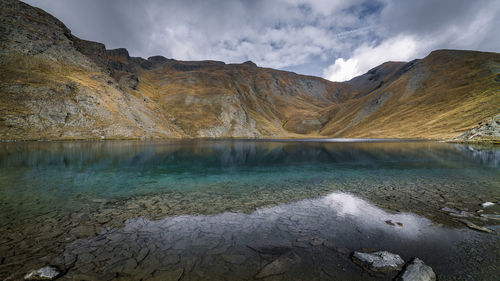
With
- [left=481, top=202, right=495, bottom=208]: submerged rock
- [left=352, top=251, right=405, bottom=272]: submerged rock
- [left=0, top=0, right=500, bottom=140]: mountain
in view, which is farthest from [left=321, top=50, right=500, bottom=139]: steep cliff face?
[left=352, top=251, right=405, bottom=272]: submerged rock

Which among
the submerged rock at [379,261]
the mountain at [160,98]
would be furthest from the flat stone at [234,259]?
the mountain at [160,98]

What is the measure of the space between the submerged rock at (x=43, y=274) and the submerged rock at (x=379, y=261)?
10401 mm

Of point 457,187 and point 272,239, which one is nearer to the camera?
point 272,239

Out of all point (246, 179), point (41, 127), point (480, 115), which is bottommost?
point (246, 179)

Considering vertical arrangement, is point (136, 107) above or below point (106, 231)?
above

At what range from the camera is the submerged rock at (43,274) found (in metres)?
6.65

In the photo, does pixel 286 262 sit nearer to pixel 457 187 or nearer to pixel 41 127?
pixel 457 187

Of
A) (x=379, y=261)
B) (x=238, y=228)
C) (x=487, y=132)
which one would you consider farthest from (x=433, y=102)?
(x=238, y=228)

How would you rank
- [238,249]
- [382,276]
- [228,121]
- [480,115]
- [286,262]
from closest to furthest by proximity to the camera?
[382,276] → [286,262] → [238,249] → [480,115] → [228,121]

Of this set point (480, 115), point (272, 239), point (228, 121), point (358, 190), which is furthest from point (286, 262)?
point (228, 121)

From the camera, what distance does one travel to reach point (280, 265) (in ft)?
25.4

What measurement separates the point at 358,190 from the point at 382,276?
13.0 meters

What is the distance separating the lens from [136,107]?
110000mm

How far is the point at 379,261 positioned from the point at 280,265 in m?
3.62
